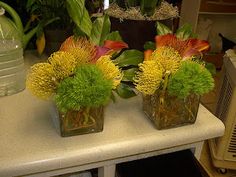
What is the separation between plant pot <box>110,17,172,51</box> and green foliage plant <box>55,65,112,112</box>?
22cm

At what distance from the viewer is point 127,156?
54 centimetres

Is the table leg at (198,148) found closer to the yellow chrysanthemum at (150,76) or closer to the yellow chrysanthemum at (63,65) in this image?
the yellow chrysanthemum at (150,76)

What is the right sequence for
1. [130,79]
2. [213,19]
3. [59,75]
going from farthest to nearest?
[213,19], [130,79], [59,75]

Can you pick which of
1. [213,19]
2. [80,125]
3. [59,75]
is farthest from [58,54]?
[213,19]

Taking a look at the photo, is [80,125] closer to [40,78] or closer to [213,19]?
[40,78]

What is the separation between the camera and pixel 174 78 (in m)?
0.49

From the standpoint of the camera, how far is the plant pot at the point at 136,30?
635mm

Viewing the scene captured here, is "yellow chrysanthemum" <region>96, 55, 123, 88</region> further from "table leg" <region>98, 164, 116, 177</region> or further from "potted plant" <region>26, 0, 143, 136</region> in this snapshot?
"table leg" <region>98, 164, 116, 177</region>

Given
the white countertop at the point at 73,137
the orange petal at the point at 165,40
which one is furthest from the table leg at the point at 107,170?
the orange petal at the point at 165,40

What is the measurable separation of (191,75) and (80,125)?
8.7 inches

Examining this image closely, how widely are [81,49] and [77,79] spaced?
68 millimetres

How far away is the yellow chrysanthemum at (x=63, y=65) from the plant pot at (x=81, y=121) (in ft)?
0.24

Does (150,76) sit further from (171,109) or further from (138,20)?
(138,20)

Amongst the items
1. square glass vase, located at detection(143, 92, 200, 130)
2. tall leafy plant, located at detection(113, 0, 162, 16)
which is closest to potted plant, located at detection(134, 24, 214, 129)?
square glass vase, located at detection(143, 92, 200, 130)
